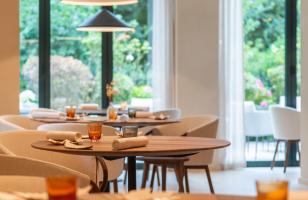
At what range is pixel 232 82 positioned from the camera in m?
7.99

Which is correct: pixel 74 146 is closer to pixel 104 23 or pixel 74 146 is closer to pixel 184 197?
pixel 184 197

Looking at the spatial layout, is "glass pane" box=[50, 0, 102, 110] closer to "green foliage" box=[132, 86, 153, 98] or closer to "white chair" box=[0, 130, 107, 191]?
"green foliage" box=[132, 86, 153, 98]

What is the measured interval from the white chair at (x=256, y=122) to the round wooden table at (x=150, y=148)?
4712 millimetres

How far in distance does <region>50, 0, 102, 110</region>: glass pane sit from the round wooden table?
4536mm

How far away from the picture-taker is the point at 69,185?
1211 millimetres

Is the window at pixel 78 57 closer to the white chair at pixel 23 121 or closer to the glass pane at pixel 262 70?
the glass pane at pixel 262 70

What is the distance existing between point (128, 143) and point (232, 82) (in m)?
5.02

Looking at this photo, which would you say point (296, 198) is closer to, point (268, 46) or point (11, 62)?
point (11, 62)

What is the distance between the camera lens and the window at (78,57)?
805cm

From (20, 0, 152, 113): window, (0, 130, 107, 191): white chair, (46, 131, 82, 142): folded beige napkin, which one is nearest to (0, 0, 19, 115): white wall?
(20, 0, 152, 113): window

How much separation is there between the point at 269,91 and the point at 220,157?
1.26 meters

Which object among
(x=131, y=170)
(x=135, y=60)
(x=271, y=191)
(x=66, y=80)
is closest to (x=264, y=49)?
(x=135, y=60)

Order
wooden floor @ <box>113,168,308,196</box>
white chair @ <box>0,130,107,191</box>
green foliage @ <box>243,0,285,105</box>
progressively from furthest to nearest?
green foliage @ <box>243,0,285,105</box> < wooden floor @ <box>113,168,308,196</box> < white chair @ <box>0,130,107,191</box>

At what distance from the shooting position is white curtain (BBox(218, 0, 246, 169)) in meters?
7.93
